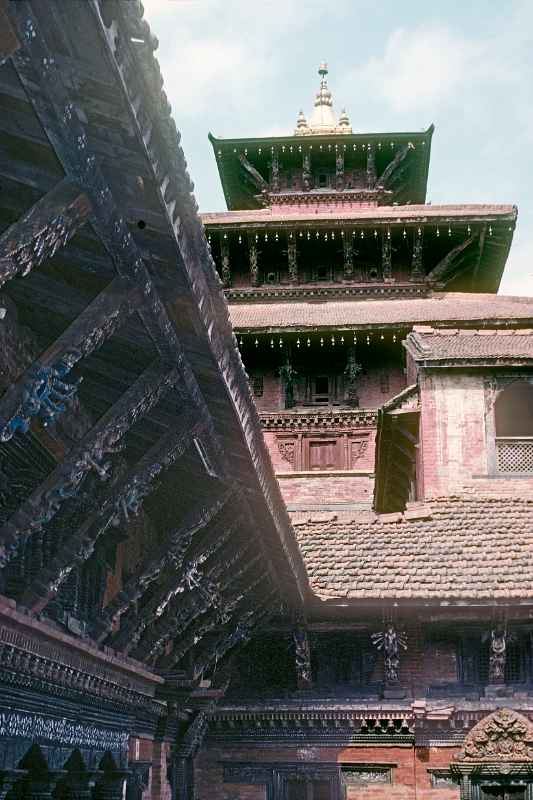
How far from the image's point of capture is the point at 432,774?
10969 millimetres

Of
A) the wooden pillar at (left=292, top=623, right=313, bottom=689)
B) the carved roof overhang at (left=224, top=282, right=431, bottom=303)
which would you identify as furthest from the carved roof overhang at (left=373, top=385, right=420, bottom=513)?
the carved roof overhang at (left=224, top=282, right=431, bottom=303)

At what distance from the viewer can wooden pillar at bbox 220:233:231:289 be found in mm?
23250

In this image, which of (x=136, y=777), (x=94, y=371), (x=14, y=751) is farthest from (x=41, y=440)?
(x=136, y=777)

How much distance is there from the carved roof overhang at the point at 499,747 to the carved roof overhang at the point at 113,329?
3.42m

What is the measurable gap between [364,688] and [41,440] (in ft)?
21.6

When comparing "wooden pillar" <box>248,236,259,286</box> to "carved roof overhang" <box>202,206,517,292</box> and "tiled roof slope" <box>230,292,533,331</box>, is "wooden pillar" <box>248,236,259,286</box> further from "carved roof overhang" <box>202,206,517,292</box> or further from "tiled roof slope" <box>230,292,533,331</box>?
"tiled roof slope" <box>230,292,533,331</box>

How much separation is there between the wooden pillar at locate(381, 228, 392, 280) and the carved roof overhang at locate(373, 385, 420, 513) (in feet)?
20.1

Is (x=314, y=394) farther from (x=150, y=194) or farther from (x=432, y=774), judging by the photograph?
(x=150, y=194)

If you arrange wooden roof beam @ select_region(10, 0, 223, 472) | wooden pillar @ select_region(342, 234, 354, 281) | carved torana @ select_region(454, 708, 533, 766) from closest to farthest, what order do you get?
wooden roof beam @ select_region(10, 0, 223, 472), carved torana @ select_region(454, 708, 533, 766), wooden pillar @ select_region(342, 234, 354, 281)

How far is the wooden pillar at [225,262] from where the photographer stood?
915 inches

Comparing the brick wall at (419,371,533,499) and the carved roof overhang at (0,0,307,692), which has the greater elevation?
the brick wall at (419,371,533,499)

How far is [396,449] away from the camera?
17.3 meters

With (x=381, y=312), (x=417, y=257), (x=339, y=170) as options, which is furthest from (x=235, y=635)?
(x=339, y=170)

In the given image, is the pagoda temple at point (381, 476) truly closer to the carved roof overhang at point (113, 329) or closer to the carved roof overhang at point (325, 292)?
the carved roof overhang at point (325, 292)
